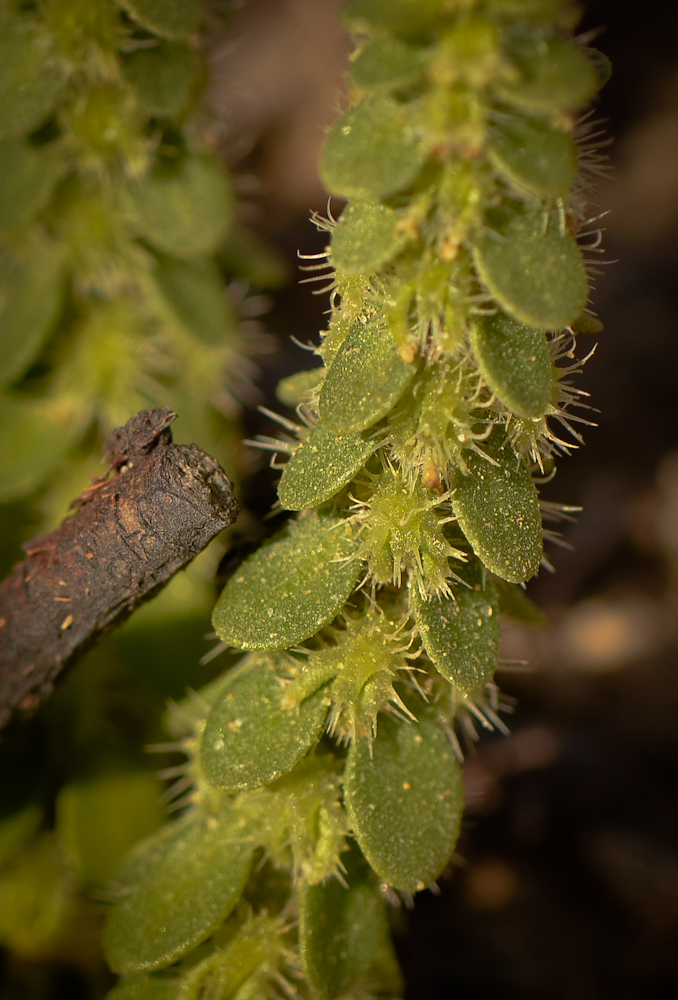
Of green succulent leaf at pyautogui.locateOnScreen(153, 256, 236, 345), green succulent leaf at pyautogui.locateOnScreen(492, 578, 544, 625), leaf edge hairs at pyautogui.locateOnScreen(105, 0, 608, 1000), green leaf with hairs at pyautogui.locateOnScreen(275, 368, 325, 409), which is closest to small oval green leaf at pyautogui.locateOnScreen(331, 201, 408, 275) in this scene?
leaf edge hairs at pyautogui.locateOnScreen(105, 0, 608, 1000)

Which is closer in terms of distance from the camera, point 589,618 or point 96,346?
point 96,346

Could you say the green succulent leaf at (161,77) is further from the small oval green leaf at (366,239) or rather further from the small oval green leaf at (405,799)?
the small oval green leaf at (405,799)

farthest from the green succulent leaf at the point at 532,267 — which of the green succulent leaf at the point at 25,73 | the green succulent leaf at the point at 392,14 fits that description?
→ the green succulent leaf at the point at 25,73

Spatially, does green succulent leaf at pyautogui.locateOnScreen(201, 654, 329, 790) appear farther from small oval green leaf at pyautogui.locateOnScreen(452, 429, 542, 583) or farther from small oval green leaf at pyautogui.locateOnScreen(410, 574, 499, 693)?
small oval green leaf at pyautogui.locateOnScreen(452, 429, 542, 583)

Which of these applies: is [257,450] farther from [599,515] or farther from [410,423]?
[410,423]

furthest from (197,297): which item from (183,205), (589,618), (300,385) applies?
(589,618)

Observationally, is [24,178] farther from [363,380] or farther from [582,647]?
[582,647]
